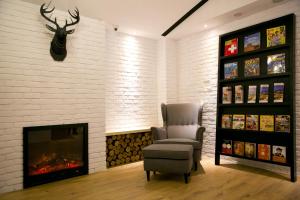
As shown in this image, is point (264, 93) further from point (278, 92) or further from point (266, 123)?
point (266, 123)

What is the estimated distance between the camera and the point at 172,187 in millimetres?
2621

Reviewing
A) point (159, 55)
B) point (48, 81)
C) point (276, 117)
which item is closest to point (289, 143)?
point (276, 117)

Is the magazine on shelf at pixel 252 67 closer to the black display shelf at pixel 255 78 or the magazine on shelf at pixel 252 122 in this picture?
the black display shelf at pixel 255 78

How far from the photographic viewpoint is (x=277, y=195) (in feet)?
7.61

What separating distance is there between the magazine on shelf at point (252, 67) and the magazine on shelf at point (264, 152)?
3.44ft

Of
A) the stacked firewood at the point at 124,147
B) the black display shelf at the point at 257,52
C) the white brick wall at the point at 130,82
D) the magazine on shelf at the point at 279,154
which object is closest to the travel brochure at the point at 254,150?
the magazine on shelf at the point at 279,154

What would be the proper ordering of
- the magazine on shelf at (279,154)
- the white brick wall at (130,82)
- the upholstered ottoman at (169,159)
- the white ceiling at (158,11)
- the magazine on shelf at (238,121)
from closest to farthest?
the upholstered ottoman at (169,159), the magazine on shelf at (279,154), the white ceiling at (158,11), the magazine on shelf at (238,121), the white brick wall at (130,82)

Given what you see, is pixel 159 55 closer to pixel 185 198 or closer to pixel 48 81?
pixel 48 81

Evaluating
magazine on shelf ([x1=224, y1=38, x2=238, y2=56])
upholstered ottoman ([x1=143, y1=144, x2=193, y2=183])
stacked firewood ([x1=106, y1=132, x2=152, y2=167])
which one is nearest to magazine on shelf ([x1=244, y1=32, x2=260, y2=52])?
magazine on shelf ([x1=224, y1=38, x2=238, y2=56])

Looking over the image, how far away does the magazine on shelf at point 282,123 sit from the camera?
2800 mm

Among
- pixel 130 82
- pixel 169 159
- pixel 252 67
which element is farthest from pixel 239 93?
pixel 130 82

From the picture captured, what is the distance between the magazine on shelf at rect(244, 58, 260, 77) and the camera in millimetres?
3193

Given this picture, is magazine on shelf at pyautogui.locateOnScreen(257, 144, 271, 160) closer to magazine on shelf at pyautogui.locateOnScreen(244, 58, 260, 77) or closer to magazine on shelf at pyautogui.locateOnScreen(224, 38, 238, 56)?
magazine on shelf at pyautogui.locateOnScreen(244, 58, 260, 77)

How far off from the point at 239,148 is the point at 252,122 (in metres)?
0.46
